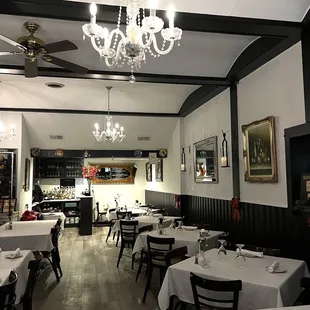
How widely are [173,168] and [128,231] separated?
272cm

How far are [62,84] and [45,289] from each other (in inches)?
148

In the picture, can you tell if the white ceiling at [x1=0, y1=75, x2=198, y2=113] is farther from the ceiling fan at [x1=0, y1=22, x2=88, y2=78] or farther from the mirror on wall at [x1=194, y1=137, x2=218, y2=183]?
the ceiling fan at [x1=0, y1=22, x2=88, y2=78]

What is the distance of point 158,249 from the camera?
4473 millimetres

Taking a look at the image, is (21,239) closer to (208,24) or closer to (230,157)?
(230,157)

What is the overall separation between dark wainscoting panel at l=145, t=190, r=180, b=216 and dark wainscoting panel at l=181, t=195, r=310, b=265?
2.03m

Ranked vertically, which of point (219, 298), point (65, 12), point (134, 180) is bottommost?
point (219, 298)

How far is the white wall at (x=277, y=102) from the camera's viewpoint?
3.50 m

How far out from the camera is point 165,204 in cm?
903

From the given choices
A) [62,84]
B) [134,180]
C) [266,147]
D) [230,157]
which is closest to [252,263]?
[266,147]

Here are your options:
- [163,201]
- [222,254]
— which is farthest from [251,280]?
[163,201]

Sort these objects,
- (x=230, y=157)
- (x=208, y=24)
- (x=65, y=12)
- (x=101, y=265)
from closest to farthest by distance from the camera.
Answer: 1. (x=65, y=12)
2. (x=208, y=24)
3. (x=230, y=157)
4. (x=101, y=265)

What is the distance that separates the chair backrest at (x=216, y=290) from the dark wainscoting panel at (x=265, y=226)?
50.3 inches

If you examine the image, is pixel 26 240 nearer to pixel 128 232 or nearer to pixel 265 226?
pixel 128 232

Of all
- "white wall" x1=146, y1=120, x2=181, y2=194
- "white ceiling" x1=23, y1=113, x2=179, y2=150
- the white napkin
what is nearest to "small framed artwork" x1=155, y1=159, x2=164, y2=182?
"white wall" x1=146, y1=120, x2=181, y2=194
